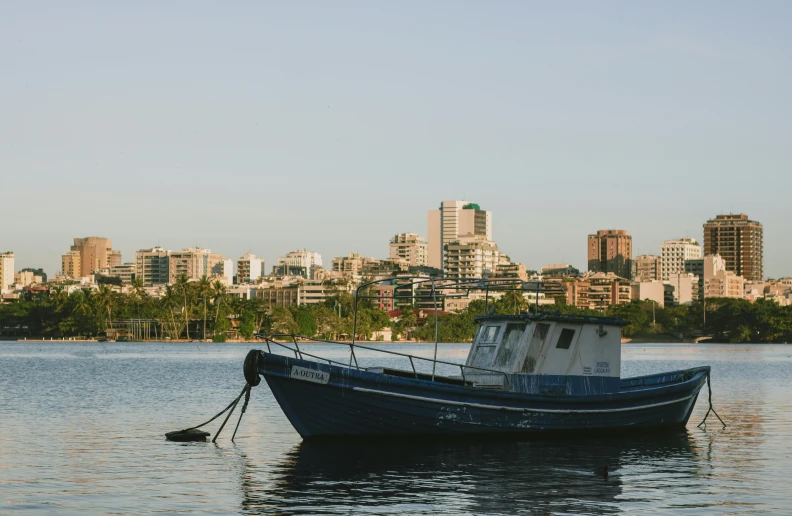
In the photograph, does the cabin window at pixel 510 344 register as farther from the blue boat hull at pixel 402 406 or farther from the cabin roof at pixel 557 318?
the blue boat hull at pixel 402 406

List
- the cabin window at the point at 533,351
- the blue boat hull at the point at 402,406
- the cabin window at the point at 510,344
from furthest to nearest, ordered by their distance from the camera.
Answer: the cabin window at the point at 510,344
the cabin window at the point at 533,351
the blue boat hull at the point at 402,406

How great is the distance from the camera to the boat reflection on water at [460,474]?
78.9ft

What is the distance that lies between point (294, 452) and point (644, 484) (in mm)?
9761

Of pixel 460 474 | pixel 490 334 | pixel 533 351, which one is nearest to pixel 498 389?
pixel 533 351

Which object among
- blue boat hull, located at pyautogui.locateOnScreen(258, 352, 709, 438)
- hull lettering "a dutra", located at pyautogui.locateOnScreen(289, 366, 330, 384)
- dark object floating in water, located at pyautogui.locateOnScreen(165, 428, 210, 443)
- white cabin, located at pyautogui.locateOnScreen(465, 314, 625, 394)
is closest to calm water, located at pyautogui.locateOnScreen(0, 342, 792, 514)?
dark object floating in water, located at pyautogui.locateOnScreen(165, 428, 210, 443)

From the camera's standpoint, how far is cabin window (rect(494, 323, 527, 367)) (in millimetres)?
34438

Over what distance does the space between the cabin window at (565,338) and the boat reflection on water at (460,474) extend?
2.80 metres

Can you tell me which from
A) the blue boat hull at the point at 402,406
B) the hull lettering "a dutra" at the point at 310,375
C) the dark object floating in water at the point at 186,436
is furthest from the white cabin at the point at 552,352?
the dark object floating in water at the point at 186,436

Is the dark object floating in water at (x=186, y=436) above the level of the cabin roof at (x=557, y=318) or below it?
below

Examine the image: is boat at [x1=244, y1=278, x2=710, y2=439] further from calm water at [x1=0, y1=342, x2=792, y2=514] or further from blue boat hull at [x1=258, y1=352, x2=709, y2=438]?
calm water at [x1=0, y1=342, x2=792, y2=514]

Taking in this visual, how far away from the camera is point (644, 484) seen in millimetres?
27094

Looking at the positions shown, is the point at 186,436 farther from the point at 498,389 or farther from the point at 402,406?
the point at 498,389

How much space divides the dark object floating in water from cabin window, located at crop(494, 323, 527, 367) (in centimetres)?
916

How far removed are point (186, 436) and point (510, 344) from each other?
33.3ft
